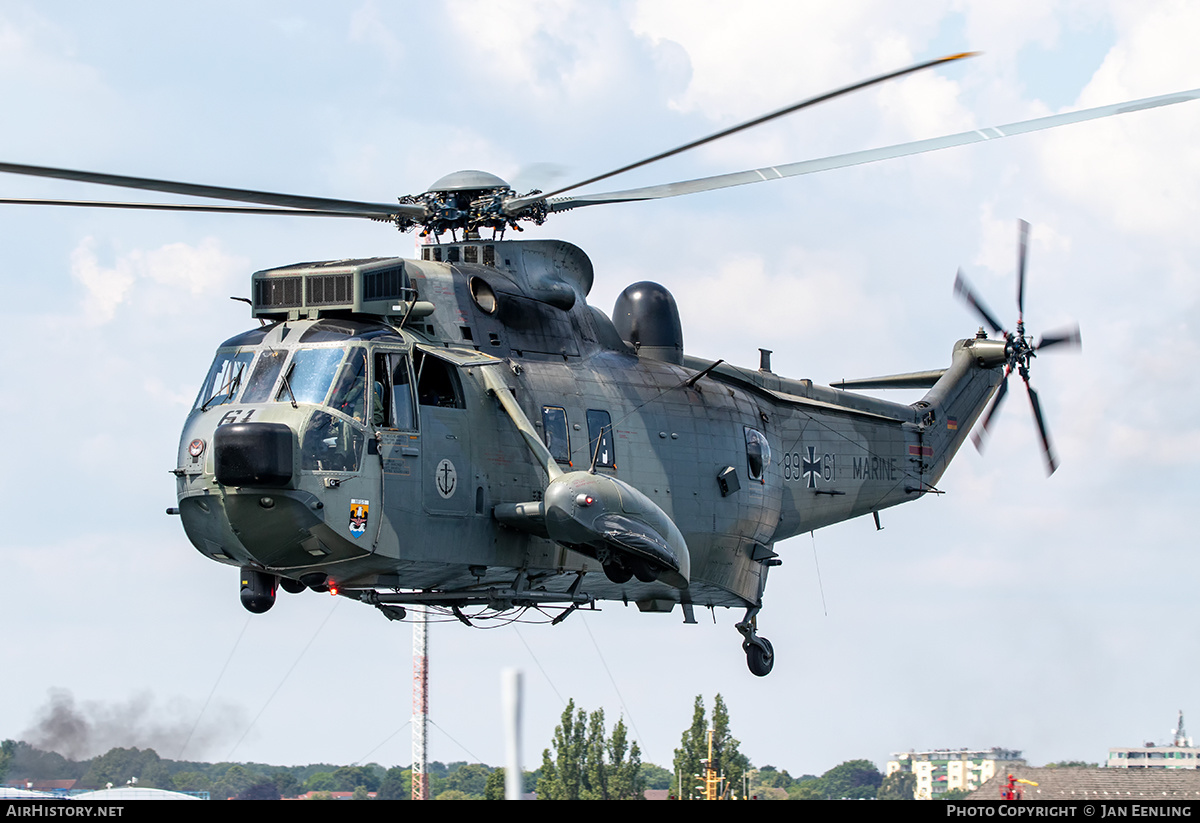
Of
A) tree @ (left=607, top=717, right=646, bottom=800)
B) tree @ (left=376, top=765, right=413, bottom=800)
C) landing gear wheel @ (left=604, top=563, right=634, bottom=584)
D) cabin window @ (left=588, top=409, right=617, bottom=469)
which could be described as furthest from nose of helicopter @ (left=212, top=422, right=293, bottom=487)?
tree @ (left=376, top=765, right=413, bottom=800)

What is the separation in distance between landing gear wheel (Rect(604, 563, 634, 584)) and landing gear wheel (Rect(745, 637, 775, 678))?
559 cm

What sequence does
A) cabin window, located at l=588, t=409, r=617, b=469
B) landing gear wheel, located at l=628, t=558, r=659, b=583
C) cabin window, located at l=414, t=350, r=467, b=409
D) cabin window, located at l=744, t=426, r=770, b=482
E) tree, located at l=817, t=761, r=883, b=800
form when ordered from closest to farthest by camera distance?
cabin window, located at l=414, t=350, r=467, b=409, landing gear wheel, located at l=628, t=558, r=659, b=583, cabin window, located at l=588, t=409, r=617, b=469, cabin window, located at l=744, t=426, r=770, b=482, tree, located at l=817, t=761, r=883, b=800

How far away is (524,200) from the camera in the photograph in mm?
21359

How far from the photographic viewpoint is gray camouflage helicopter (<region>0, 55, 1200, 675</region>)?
17.3 metres

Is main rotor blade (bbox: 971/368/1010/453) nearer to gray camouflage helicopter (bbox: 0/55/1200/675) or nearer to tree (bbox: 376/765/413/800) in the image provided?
gray camouflage helicopter (bbox: 0/55/1200/675)

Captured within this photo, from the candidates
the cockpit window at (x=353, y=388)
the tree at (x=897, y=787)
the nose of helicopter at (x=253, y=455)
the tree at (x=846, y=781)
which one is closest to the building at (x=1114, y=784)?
the cockpit window at (x=353, y=388)

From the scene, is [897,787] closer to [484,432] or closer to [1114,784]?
[1114,784]

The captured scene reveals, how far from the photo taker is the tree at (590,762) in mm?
51344

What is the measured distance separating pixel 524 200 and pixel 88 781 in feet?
54.7

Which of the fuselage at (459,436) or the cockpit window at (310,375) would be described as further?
the cockpit window at (310,375)

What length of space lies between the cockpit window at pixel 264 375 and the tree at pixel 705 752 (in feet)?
128

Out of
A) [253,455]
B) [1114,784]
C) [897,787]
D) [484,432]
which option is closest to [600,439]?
[484,432]

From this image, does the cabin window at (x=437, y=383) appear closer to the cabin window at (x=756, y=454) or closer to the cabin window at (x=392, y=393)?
the cabin window at (x=392, y=393)

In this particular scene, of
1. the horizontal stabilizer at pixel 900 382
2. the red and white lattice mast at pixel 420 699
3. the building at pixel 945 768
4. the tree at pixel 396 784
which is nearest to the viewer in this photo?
the horizontal stabilizer at pixel 900 382
